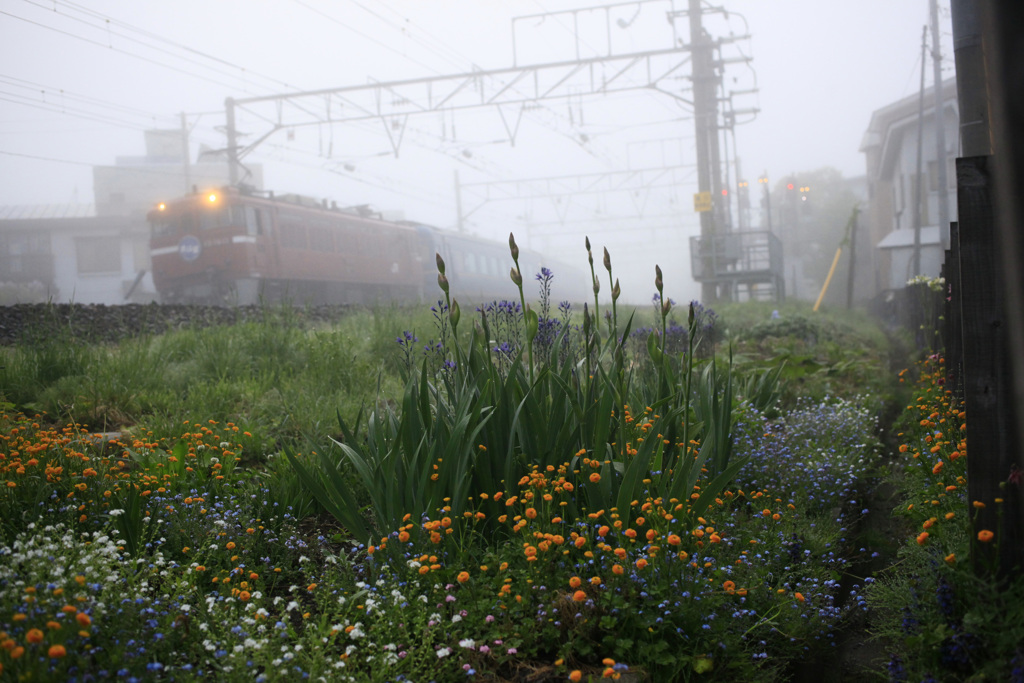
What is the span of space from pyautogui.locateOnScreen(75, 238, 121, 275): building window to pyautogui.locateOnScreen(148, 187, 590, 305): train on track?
2.20ft

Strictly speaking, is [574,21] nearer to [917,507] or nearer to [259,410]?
[259,410]

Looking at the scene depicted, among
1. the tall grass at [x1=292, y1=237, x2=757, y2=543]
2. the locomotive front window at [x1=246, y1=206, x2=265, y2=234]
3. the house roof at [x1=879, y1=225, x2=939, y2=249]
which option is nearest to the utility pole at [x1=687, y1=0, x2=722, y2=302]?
the house roof at [x1=879, y1=225, x2=939, y2=249]

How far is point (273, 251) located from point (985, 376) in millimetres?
12383

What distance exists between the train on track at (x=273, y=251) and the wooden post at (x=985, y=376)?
A: 8.73 metres

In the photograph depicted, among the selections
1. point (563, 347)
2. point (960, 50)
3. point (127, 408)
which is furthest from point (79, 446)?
point (960, 50)

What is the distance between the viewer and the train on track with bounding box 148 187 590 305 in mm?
12023

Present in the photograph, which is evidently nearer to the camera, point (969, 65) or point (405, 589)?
point (405, 589)

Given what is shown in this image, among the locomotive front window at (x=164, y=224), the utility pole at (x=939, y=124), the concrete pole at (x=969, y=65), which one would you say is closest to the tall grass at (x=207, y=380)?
the concrete pole at (x=969, y=65)

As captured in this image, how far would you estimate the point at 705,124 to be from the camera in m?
12.9

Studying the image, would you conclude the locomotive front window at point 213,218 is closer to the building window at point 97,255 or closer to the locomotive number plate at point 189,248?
the locomotive number plate at point 189,248

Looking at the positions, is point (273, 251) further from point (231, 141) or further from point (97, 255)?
point (231, 141)

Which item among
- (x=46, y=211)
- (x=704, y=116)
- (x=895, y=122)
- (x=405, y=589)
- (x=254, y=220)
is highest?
(x=895, y=122)

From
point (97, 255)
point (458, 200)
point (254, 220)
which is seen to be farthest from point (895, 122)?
point (97, 255)

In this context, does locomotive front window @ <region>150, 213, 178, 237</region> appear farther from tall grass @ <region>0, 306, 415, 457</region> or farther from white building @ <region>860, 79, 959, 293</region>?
white building @ <region>860, 79, 959, 293</region>
